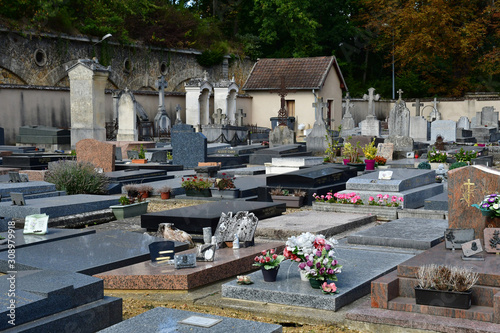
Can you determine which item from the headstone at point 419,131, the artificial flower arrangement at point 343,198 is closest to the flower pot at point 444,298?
the artificial flower arrangement at point 343,198

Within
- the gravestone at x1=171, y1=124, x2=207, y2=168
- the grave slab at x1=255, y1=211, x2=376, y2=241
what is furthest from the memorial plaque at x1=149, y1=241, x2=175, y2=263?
the gravestone at x1=171, y1=124, x2=207, y2=168

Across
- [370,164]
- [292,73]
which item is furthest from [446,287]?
[292,73]

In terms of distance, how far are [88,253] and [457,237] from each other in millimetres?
4087

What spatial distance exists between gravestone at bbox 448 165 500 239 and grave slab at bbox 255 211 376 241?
6.44 feet

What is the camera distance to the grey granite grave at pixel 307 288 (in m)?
5.91

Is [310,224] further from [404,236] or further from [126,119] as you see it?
[126,119]

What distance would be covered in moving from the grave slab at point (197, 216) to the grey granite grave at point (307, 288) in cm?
208

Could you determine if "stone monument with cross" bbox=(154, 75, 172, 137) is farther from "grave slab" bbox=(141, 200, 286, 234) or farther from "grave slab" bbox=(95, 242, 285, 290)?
"grave slab" bbox=(95, 242, 285, 290)

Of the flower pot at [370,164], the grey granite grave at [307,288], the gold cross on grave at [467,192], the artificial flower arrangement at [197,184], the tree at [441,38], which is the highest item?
the tree at [441,38]

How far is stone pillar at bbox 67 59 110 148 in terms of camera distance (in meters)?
20.4

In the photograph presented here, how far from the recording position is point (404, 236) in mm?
8234

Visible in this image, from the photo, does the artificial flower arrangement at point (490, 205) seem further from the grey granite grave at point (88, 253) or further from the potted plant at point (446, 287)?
the grey granite grave at point (88, 253)

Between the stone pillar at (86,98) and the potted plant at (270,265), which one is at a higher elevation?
the stone pillar at (86,98)

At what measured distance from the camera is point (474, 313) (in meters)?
5.37
